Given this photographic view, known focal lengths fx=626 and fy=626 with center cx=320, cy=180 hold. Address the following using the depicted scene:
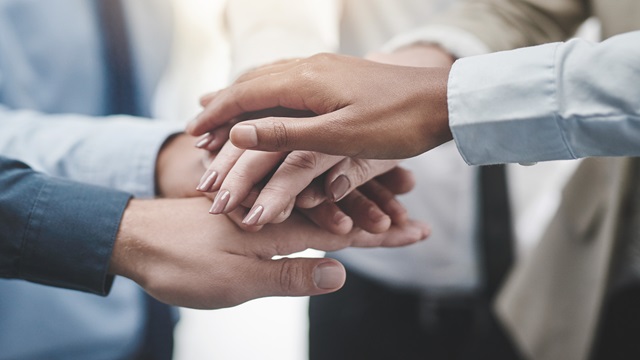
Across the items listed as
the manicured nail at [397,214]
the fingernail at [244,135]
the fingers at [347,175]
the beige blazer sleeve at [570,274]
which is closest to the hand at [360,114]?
the fingernail at [244,135]

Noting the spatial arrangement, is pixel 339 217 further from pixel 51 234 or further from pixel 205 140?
pixel 51 234

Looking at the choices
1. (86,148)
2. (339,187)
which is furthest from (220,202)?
(86,148)

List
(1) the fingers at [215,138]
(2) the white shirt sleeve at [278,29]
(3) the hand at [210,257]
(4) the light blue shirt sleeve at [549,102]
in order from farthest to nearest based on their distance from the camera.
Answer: (2) the white shirt sleeve at [278,29]
(1) the fingers at [215,138]
(3) the hand at [210,257]
(4) the light blue shirt sleeve at [549,102]

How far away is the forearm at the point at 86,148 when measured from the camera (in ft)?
3.06

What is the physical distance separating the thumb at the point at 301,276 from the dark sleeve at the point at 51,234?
0.64ft

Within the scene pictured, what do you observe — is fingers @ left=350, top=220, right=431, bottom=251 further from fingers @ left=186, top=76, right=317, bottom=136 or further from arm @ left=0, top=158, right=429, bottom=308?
fingers @ left=186, top=76, right=317, bottom=136

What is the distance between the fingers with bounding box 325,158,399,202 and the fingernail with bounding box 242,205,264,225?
11 cm

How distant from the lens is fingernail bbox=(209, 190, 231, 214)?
67 centimetres

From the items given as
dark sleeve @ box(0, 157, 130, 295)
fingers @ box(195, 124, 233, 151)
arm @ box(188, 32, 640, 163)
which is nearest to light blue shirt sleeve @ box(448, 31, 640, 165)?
arm @ box(188, 32, 640, 163)

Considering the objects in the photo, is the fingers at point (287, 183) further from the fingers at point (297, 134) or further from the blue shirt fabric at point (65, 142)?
the blue shirt fabric at point (65, 142)

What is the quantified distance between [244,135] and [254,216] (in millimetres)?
99

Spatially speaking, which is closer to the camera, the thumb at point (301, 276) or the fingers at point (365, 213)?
the thumb at point (301, 276)

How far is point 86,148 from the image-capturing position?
0.96 metres

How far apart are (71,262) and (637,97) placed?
0.62 meters
